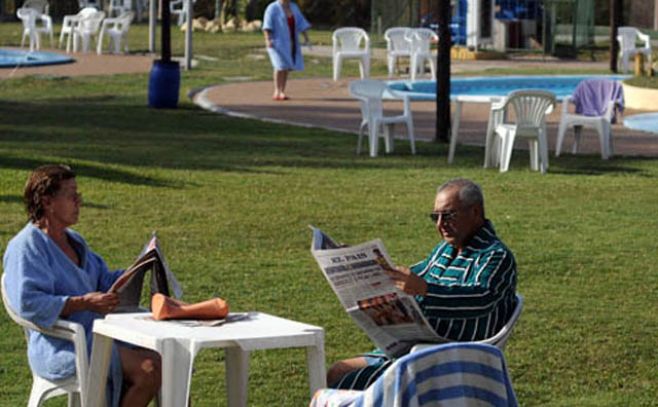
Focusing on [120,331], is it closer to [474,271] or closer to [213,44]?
[474,271]

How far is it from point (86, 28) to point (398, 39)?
9.38 metres

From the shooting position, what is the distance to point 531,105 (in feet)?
51.8

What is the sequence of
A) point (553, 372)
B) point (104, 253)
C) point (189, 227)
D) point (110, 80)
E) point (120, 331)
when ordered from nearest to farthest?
point (120, 331) < point (553, 372) < point (104, 253) < point (189, 227) < point (110, 80)

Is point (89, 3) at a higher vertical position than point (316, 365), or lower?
higher

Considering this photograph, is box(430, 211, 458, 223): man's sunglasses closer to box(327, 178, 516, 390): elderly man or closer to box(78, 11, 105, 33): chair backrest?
box(327, 178, 516, 390): elderly man

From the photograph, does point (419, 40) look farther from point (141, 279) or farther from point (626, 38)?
point (141, 279)

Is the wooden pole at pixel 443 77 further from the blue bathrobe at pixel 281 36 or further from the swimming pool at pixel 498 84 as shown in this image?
the swimming pool at pixel 498 84

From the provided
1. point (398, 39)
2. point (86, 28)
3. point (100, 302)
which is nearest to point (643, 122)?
point (398, 39)

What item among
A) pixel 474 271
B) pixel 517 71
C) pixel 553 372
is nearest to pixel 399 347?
pixel 474 271

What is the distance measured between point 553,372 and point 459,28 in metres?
30.5

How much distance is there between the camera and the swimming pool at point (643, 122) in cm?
2066

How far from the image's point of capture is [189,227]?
12305 millimetres

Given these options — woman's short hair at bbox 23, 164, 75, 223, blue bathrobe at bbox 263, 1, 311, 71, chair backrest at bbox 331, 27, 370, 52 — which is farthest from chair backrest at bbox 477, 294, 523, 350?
chair backrest at bbox 331, 27, 370, 52

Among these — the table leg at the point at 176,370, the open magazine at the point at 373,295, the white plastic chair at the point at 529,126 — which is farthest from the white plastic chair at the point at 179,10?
the table leg at the point at 176,370
